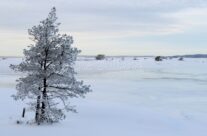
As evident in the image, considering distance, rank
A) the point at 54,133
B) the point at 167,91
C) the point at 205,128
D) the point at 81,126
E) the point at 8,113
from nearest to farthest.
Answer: the point at 54,133 → the point at 81,126 → the point at 205,128 → the point at 8,113 → the point at 167,91

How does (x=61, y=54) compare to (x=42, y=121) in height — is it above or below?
above

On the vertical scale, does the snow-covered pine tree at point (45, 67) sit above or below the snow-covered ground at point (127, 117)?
above

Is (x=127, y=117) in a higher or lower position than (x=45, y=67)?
lower

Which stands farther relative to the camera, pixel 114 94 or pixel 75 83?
pixel 114 94

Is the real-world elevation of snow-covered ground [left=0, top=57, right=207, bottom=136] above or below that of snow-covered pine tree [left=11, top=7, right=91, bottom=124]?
below

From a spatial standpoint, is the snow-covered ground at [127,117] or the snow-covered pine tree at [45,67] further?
the snow-covered pine tree at [45,67]

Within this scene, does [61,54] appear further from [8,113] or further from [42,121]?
[8,113]

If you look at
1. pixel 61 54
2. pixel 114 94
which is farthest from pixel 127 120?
pixel 114 94

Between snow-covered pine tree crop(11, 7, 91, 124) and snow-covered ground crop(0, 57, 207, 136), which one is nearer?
snow-covered ground crop(0, 57, 207, 136)

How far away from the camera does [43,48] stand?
54.6ft

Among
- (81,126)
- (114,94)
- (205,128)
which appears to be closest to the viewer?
(81,126)

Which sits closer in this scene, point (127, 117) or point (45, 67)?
point (45, 67)

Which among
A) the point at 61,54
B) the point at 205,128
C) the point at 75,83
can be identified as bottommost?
the point at 205,128

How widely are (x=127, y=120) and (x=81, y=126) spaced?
3264 millimetres
